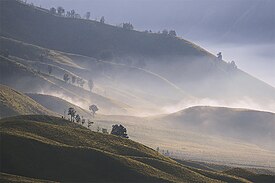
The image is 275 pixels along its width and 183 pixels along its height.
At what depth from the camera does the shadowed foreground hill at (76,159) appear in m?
116

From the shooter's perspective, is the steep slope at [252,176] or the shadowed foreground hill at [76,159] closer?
the shadowed foreground hill at [76,159]

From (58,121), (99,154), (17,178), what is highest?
(58,121)

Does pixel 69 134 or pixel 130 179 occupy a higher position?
pixel 69 134

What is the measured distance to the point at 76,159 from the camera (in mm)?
123562

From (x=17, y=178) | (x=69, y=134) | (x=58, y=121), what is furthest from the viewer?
(x=58, y=121)

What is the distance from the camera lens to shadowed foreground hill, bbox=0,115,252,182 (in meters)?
116

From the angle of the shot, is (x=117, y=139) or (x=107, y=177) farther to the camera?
(x=117, y=139)

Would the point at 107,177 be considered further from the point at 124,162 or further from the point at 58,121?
the point at 58,121

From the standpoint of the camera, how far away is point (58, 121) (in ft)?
598

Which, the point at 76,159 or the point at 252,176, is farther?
the point at 252,176

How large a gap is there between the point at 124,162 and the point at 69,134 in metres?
23.2

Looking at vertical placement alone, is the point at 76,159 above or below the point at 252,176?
below

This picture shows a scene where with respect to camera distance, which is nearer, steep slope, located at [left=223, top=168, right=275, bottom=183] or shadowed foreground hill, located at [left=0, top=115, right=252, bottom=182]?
shadowed foreground hill, located at [left=0, top=115, right=252, bottom=182]

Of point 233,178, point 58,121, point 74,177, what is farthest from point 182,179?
point 58,121
